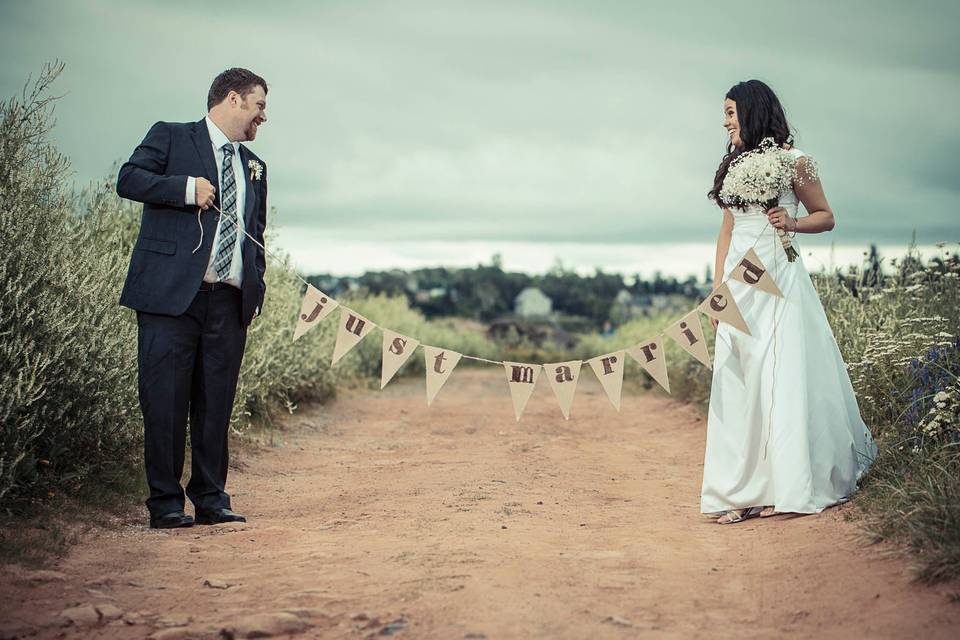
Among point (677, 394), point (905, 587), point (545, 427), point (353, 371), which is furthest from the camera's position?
point (353, 371)

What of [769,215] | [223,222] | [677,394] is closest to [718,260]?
[769,215]

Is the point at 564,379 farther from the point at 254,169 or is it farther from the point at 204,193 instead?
the point at 204,193

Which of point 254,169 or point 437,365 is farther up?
point 254,169

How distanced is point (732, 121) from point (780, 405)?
63.3 inches

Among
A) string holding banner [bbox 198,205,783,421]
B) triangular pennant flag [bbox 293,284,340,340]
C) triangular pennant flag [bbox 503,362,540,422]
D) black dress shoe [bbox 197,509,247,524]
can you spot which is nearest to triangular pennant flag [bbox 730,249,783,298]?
string holding banner [bbox 198,205,783,421]

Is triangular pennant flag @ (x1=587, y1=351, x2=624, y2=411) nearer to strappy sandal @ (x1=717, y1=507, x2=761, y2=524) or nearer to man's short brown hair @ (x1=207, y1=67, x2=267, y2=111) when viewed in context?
strappy sandal @ (x1=717, y1=507, x2=761, y2=524)

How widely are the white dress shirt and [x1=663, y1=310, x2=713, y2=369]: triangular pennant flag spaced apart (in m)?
2.52

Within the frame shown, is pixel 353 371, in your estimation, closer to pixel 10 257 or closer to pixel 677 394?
pixel 677 394

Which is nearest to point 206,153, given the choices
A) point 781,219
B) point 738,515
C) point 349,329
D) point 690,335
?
point 349,329

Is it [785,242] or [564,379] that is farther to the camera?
[564,379]

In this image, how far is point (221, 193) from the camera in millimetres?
5250

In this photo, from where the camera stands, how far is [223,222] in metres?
5.15

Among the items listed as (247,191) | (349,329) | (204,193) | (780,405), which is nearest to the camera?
(204,193)

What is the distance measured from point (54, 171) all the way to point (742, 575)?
4.70m
